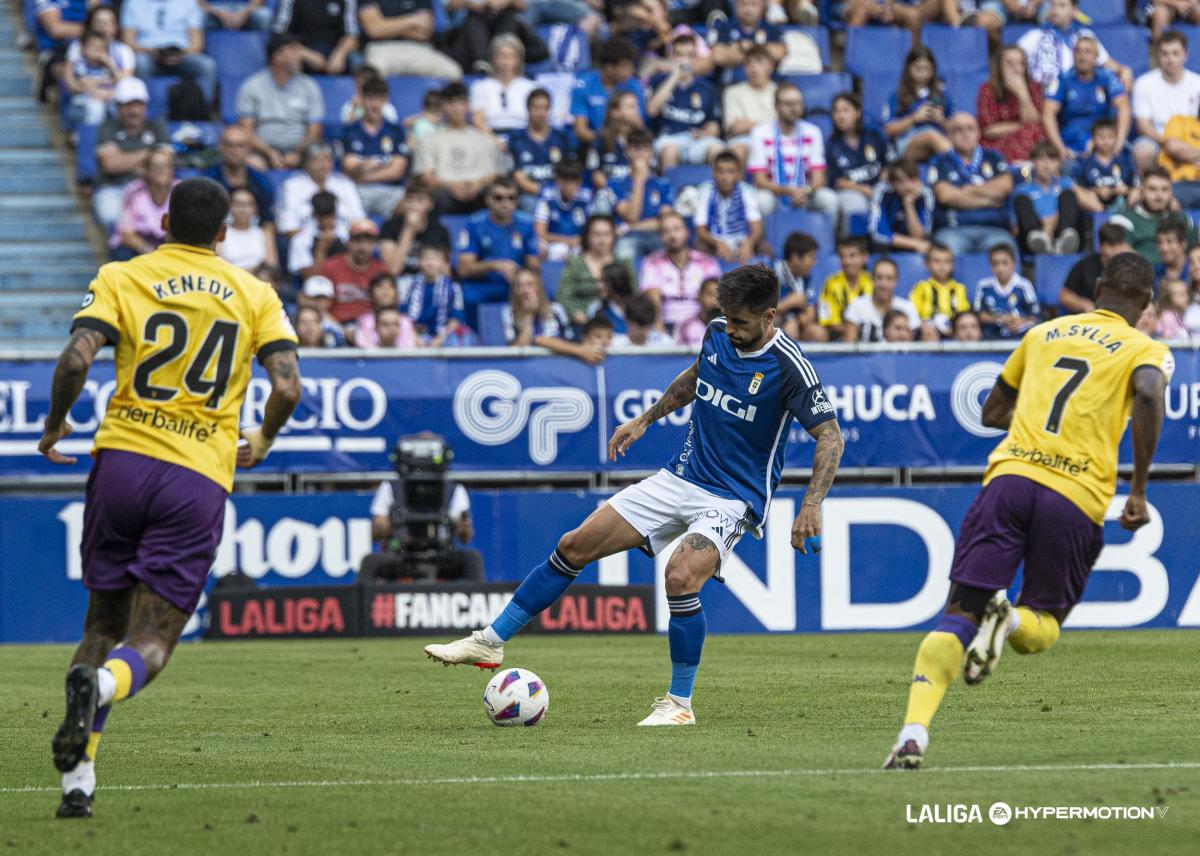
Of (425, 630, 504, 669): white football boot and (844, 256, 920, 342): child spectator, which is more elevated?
(844, 256, 920, 342): child spectator

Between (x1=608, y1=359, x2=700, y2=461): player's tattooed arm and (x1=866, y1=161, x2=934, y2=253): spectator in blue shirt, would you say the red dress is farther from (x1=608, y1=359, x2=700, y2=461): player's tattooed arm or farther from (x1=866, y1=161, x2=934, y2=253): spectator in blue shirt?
(x1=608, y1=359, x2=700, y2=461): player's tattooed arm

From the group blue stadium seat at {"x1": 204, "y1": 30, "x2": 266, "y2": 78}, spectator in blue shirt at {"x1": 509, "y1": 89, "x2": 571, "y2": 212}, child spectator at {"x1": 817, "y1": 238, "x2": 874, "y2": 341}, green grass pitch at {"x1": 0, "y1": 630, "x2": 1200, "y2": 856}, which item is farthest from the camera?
blue stadium seat at {"x1": 204, "y1": 30, "x2": 266, "y2": 78}

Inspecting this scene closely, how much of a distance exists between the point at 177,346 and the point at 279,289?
1174 centimetres

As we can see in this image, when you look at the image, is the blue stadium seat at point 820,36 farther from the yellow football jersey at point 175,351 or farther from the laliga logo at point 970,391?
the yellow football jersey at point 175,351

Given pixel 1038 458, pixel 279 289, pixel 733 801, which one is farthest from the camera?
pixel 279 289

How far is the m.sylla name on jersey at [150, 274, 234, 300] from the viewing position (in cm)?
717

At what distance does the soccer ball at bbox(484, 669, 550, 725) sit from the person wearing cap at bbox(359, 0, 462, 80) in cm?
1275

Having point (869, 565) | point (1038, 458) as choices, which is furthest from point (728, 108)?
point (1038, 458)

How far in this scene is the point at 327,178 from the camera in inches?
766

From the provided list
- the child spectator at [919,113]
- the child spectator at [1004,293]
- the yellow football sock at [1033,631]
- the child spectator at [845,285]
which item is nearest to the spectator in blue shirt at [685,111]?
the child spectator at [919,113]

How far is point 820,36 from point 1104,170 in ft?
12.1

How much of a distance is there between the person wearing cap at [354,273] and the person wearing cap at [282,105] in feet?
6.64

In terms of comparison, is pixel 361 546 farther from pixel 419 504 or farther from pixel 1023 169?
pixel 1023 169

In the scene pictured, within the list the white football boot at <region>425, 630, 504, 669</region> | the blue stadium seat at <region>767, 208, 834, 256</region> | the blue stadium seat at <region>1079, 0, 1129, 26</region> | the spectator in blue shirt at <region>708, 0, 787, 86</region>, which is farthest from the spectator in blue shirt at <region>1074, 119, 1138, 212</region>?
the white football boot at <region>425, 630, 504, 669</region>
